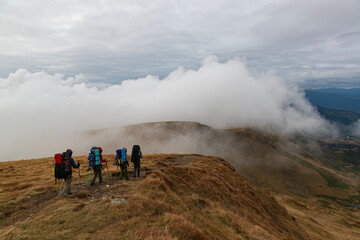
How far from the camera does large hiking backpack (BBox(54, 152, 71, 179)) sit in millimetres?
14523

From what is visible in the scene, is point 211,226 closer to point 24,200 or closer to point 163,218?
point 163,218

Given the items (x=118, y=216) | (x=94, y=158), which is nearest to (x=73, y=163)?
(x=94, y=158)

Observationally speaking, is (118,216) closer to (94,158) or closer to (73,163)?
(73,163)

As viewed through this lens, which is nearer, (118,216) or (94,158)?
(118,216)

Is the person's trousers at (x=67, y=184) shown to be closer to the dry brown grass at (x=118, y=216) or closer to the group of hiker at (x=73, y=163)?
the group of hiker at (x=73, y=163)

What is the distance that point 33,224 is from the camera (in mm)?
9891

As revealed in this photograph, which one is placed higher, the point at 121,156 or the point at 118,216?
the point at 121,156

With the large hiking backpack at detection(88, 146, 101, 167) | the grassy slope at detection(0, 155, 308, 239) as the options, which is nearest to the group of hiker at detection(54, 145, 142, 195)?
Answer: the large hiking backpack at detection(88, 146, 101, 167)

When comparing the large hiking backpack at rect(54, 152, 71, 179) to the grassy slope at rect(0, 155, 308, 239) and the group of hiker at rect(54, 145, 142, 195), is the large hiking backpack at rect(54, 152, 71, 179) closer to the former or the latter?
the group of hiker at rect(54, 145, 142, 195)

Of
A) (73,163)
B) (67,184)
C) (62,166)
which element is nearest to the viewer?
(62,166)

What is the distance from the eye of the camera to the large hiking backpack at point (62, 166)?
572 inches

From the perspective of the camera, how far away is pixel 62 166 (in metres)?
14.6

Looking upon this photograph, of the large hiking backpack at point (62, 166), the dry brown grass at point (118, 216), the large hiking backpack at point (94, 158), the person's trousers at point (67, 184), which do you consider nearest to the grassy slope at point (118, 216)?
the dry brown grass at point (118, 216)

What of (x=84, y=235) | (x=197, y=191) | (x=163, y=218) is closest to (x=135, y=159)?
(x=197, y=191)
